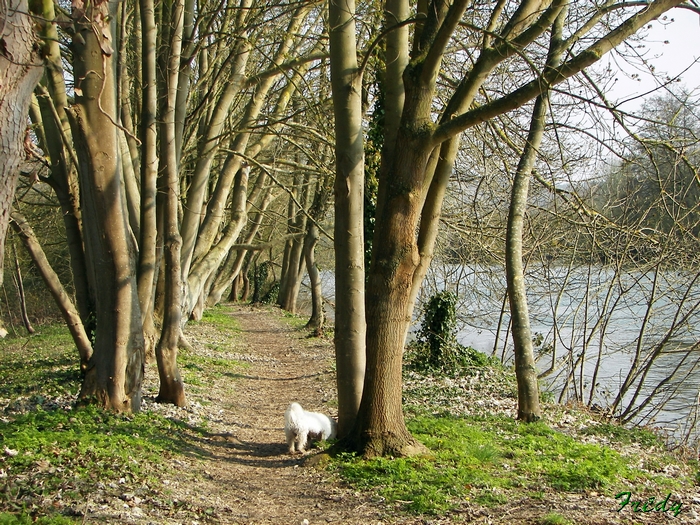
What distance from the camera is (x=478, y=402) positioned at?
10867 millimetres

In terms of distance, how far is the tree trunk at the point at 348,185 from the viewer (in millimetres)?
7332

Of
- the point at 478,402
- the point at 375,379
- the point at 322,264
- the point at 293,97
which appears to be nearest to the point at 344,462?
the point at 375,379

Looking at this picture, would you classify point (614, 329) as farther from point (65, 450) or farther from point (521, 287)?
point (65, 450)

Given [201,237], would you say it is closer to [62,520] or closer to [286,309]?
[62,520]

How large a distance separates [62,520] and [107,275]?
12.6 feet

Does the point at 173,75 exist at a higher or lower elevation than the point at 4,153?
higher

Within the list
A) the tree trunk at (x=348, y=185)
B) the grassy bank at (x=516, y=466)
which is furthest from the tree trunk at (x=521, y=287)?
the tree trunk at (x=348, y=185)

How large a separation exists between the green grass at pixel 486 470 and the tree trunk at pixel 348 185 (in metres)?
1.46

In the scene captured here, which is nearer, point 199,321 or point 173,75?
point 173,75

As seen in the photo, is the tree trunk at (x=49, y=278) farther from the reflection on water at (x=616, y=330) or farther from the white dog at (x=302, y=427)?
the reflection on water at (x=616, y=330)

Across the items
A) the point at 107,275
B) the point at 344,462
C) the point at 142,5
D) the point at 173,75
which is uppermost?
the point at 142,5

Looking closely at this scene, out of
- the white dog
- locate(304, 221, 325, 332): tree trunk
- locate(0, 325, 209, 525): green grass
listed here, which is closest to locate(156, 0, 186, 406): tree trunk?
locate(0, 325, 209, 525): green grass

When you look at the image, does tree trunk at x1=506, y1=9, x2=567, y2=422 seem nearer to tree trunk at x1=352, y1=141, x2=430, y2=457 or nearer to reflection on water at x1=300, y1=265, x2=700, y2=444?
reflection on water at x1=300, y1=265, x2=700, y2=444

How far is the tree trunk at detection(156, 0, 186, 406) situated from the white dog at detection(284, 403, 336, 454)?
235 cm
